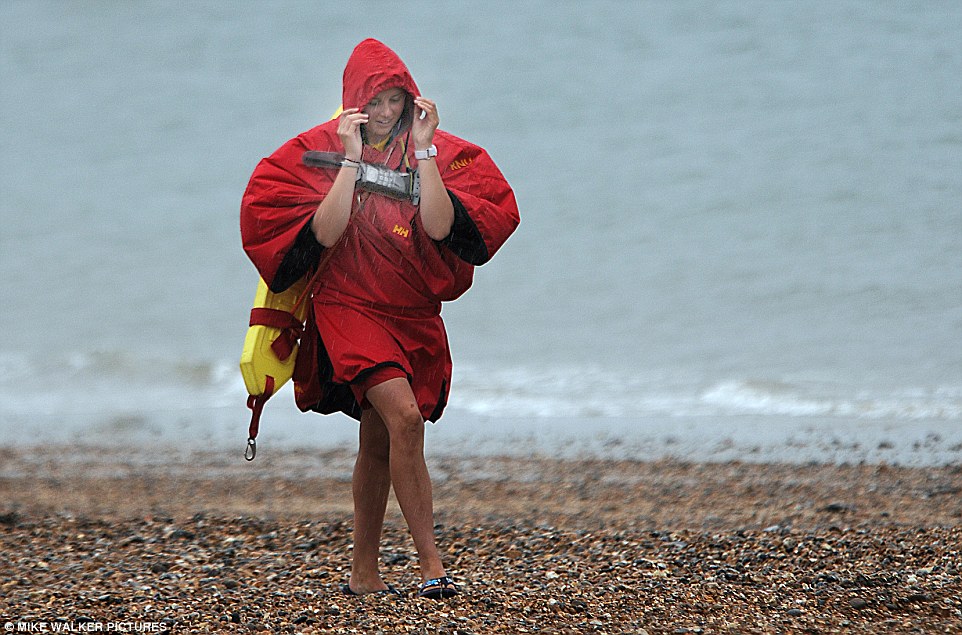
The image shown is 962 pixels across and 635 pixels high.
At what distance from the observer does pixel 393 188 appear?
157 inches

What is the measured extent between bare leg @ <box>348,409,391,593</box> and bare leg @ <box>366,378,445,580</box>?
20 cm

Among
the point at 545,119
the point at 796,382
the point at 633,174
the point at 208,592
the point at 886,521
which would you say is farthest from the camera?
the point at 545,119

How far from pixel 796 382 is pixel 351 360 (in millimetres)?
7814

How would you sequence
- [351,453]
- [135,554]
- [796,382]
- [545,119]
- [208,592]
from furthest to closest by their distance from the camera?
[545,119] < [796,382] < [351,453] < [135,554] < [208,592]

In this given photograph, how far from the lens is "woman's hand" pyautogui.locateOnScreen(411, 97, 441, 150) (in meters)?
3.97

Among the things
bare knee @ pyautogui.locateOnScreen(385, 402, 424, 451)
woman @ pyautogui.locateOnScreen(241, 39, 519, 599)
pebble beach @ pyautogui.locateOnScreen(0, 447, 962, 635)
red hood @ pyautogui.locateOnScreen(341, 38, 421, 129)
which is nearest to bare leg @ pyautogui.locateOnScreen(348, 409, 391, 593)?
woman @ pyautogui.locateOnScreen(241, 39, 519, 599)

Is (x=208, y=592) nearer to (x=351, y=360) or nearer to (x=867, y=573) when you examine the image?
(x=351, y=360)

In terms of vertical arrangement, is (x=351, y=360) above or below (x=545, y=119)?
below

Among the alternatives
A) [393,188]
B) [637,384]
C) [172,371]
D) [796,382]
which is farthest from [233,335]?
[393,188]

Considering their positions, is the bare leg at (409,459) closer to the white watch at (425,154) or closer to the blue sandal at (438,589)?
the blue sandal at (438,589)

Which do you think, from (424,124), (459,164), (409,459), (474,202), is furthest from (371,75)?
(409,459)

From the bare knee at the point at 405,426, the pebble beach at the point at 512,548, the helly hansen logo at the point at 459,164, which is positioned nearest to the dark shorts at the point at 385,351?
the bare knee at the point at 405,426

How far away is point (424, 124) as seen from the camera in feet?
13.1

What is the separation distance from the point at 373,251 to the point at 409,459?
71cm
